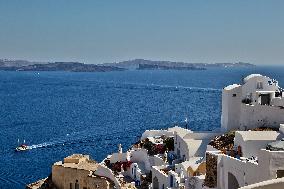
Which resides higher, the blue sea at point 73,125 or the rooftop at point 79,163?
the rooftop at point 79,163

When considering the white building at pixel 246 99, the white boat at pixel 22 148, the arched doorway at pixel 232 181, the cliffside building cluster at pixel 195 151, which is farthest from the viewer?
the white boat at pixel 22 148

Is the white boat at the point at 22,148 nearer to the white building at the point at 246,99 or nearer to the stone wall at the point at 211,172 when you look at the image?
the white building at the point at 246,99

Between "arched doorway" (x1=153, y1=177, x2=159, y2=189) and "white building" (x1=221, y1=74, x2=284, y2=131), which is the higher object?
"white building" (x1=221, y1=74, x2=284, y2=131)

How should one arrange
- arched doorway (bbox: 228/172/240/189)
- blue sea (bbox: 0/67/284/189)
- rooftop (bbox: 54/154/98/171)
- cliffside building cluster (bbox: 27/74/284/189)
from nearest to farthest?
arched doorway (bbox: 228/172/240/189) < cliffside building cluster (bbox: 27/74/284/189) < rooftop (bbox: 54/154/98/171) < blue sea (bbox: 0/67/284/189)

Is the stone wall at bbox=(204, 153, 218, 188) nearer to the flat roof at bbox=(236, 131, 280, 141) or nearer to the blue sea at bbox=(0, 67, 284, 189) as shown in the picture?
the flat roof at bbox=(236, 131, 280, 141)

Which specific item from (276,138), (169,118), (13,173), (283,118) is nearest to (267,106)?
(283,118)

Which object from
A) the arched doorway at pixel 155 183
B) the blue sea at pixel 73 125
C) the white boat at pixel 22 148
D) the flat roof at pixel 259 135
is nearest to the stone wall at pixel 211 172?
the flat roof at pixel 259 135

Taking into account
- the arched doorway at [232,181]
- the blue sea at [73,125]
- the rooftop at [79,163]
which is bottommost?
the blue sea at [73,125]

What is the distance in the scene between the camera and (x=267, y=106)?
34.0 metres

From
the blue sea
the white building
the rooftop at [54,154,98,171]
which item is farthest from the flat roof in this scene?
the blue sea

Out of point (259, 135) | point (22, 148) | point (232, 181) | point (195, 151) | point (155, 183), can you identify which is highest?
point (259, 135)

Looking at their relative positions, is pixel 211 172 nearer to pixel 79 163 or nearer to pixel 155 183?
pixel 155 183

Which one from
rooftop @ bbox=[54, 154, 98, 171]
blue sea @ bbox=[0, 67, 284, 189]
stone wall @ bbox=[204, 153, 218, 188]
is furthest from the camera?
blue sea @ bbox=[0, 67, 284, 189]

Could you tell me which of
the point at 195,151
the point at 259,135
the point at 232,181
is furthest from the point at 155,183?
the point at 232,181
